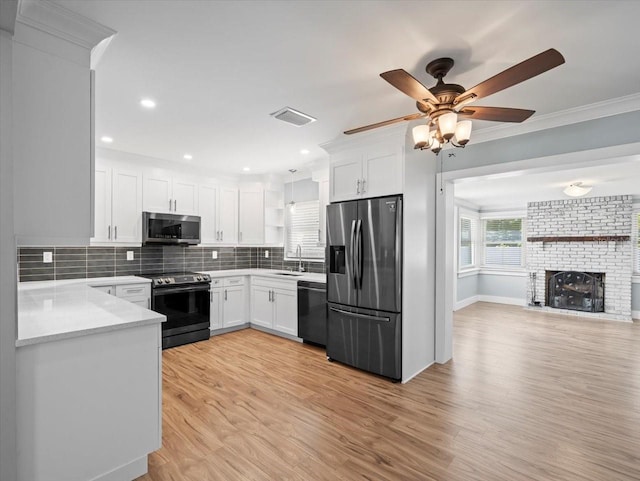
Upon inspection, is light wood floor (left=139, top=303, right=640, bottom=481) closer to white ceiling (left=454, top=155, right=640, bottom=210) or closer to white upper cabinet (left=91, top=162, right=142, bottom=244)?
white upper cabinet (left=91, top=162, right=142, bottom=244)

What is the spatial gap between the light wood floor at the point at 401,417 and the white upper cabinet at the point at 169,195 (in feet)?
6.45

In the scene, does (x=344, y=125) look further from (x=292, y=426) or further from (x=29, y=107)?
(x=292, y=426)

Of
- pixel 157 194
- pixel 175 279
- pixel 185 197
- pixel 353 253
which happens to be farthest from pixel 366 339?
pixel 157 194

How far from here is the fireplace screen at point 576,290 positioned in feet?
21.3

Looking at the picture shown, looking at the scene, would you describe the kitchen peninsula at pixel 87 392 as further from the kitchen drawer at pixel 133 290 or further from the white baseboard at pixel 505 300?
the white baseboard at pixel 505 300

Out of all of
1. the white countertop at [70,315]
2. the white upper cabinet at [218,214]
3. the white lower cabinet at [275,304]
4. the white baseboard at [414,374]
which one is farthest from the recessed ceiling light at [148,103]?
the white baseboard at [414,374]

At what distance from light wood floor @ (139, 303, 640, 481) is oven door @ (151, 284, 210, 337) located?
31cm

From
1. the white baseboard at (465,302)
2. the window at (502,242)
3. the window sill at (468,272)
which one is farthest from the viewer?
the window at (502,242)

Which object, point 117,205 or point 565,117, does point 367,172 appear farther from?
point 117,205

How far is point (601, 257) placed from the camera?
21.2 ft

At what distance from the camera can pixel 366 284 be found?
342 cm

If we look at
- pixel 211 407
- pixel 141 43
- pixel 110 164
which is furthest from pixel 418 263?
pixel 110 164

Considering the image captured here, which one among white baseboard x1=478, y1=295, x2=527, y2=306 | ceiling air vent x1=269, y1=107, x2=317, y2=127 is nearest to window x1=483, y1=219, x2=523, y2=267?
white baseboard x1=478, y1=295, x2=527, y2=306

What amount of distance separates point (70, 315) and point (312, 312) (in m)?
2.76
